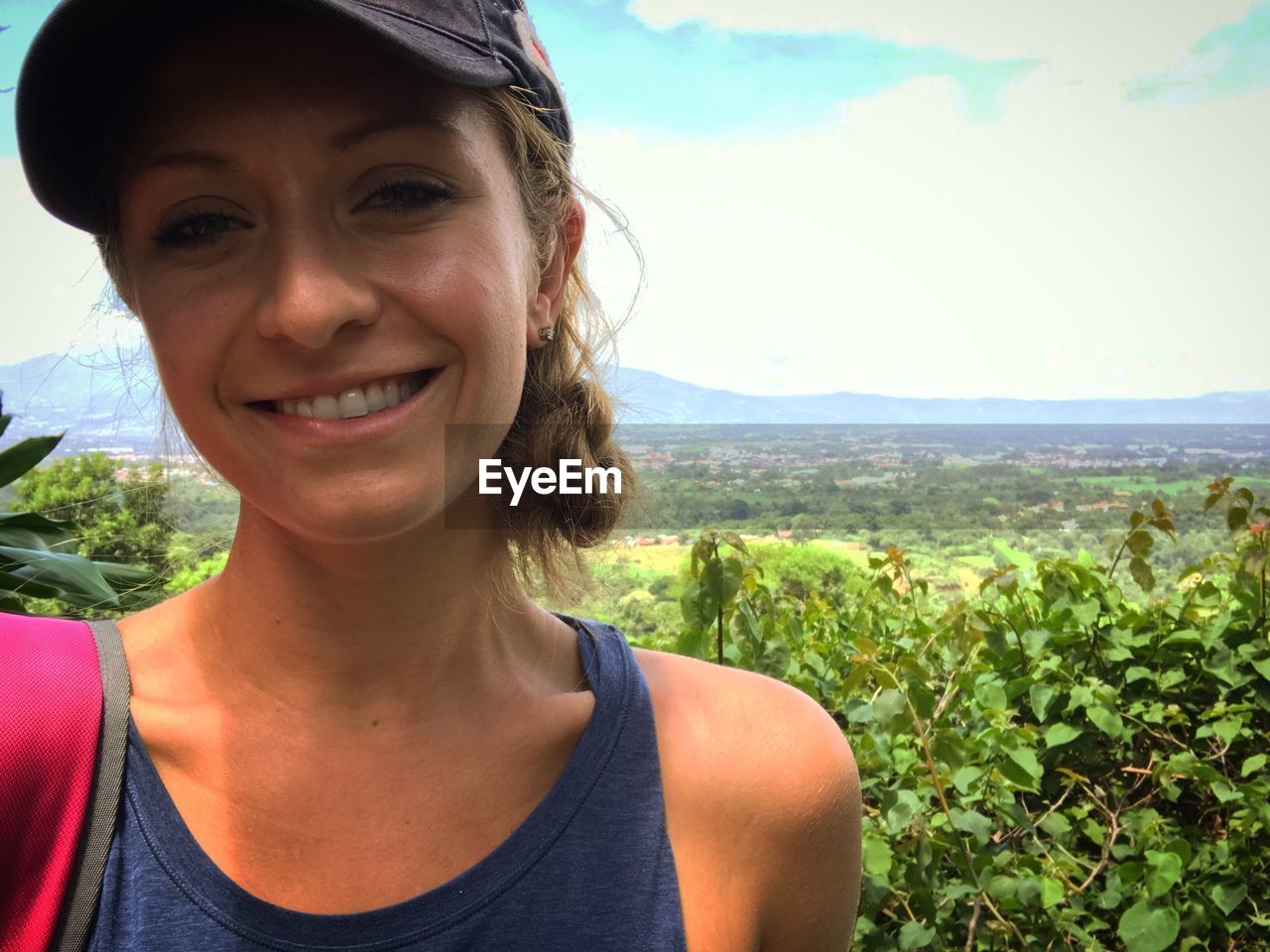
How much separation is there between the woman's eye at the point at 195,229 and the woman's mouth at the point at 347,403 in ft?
0.58

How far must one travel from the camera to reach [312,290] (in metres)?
1.02

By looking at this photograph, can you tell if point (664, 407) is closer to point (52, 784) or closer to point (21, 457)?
point (52, 784)

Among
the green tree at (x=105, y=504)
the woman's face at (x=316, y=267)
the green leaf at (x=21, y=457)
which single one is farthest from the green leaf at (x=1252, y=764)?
the green leaf at (x=21, y=457)

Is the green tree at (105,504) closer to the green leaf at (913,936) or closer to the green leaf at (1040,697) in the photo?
the green leaf at (913,936)

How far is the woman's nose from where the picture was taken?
3.35 ft

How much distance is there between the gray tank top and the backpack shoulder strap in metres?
0.02

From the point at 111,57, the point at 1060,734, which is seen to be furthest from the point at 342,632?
the point at 1060,734

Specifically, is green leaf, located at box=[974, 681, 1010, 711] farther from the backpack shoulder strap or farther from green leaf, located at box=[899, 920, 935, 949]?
the backpack shoulder strap

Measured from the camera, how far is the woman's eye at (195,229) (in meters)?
1.08

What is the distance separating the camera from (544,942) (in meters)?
1.12

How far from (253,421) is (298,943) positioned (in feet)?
1.73

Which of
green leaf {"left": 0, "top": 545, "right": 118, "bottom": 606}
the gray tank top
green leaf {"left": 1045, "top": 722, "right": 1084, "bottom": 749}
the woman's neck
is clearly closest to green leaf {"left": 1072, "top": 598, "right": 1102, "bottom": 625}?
green leaf {"left": 1045, "top": 722, "right": 1084, "bottom": 749}

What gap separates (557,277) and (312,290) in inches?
17.9

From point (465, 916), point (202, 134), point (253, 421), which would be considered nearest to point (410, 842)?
point (465, 916)
